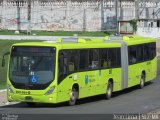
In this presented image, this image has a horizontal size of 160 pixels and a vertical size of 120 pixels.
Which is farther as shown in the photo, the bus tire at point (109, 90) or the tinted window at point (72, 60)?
the bus tire at point (109, 90)

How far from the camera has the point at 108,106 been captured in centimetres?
→ 1948

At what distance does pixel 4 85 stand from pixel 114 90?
524 centimetres

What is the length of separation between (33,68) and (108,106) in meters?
2.90

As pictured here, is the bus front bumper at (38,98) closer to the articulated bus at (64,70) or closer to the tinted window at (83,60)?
the articulated bus at (64,70)

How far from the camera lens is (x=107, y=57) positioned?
2250cm

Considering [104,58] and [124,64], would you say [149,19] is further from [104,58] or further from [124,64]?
[104,58]

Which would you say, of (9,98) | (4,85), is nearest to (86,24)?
(4,85)

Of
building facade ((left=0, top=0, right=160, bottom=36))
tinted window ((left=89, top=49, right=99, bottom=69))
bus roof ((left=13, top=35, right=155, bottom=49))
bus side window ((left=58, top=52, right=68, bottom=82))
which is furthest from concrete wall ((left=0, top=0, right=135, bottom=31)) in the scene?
bus side window ((left=58, top=52, right=68, bottom=82))

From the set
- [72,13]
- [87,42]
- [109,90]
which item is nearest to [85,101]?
[109,90]

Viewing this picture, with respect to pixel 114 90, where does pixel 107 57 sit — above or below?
above

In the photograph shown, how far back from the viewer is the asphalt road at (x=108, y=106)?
696 inches

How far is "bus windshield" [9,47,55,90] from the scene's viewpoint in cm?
1892

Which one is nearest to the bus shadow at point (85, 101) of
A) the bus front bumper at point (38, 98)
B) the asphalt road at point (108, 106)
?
the asphalt road at point (108, 106)

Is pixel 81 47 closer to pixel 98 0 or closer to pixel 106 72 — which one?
pixel 106 72
